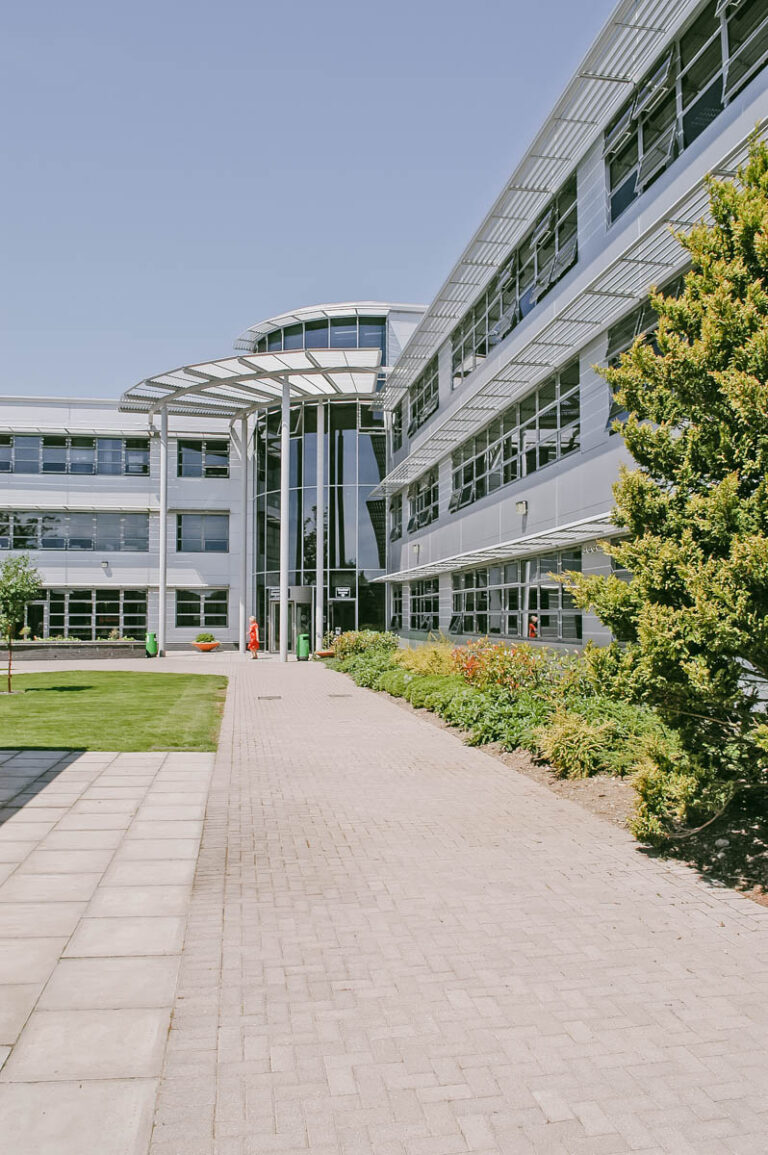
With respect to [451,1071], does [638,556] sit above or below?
above

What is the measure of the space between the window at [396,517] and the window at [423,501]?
186 cm

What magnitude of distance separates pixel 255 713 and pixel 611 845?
10.1 meters

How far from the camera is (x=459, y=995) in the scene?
4.17 m

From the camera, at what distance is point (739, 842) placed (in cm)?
645

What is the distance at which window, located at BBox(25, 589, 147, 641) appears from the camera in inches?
1598

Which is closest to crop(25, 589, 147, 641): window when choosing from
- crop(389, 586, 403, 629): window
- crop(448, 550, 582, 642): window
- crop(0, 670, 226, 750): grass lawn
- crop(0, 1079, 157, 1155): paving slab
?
crop(389, 586, 403, 629): window

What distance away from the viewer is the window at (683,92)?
11227mm

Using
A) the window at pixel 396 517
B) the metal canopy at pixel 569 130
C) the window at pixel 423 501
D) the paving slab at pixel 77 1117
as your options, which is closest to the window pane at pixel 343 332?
the window at pixel 396 517

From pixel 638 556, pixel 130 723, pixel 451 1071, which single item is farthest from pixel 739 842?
pixel 130 723

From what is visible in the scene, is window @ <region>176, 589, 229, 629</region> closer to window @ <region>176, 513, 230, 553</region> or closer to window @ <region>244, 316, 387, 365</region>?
window @ <region>176, 513, 230, 553</region>

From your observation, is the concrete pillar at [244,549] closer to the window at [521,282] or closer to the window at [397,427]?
the window at [397,427]

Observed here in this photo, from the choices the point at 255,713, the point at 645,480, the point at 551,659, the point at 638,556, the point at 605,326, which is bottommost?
the point at 255,713

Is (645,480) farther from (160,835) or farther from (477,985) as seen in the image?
(160,835)

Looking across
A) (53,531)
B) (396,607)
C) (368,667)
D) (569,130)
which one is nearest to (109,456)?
(53,531)
